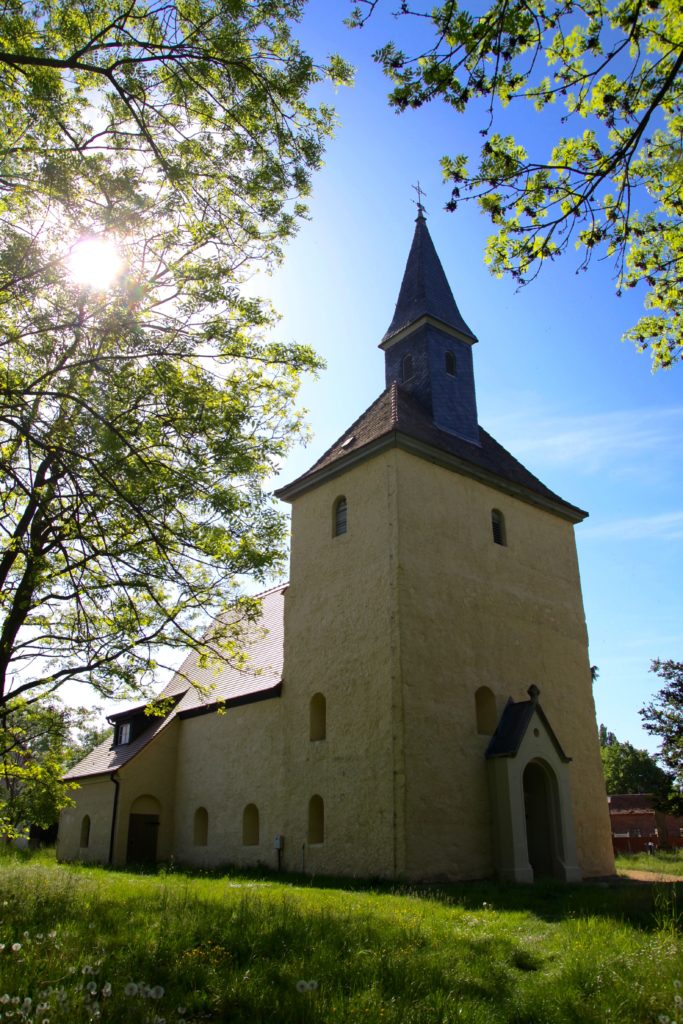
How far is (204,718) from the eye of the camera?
23703 mm

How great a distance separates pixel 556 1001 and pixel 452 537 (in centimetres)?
1281

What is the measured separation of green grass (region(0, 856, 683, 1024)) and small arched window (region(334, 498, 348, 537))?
408 inches

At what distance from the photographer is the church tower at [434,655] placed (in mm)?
15836

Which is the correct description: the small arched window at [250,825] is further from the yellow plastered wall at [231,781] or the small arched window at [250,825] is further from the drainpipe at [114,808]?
the drainpipe at [114,808]

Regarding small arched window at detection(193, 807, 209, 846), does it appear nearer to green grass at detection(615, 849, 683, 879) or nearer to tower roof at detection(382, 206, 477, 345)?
green grass at detection(615, 849, 683, 879)

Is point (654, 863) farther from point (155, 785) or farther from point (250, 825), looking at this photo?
point (155, 785)

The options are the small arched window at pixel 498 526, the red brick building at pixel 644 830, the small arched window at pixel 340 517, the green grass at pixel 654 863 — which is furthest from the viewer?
the red brick building at pixel 644 830

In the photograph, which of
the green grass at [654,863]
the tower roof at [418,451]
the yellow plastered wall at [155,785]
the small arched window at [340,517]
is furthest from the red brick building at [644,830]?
the small arched window at [340,517]

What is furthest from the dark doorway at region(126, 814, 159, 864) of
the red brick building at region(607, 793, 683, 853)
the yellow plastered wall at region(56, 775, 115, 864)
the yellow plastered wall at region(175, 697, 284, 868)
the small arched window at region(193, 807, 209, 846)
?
the red brick building at region(607, 793, 683, 853)

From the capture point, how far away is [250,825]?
20.3 metres

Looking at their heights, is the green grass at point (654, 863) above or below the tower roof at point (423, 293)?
below

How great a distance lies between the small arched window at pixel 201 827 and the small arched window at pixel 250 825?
2.68m

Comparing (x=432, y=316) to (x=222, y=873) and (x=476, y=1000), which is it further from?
(x=476, y=1000)

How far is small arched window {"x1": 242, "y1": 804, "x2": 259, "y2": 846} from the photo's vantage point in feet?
65.5
